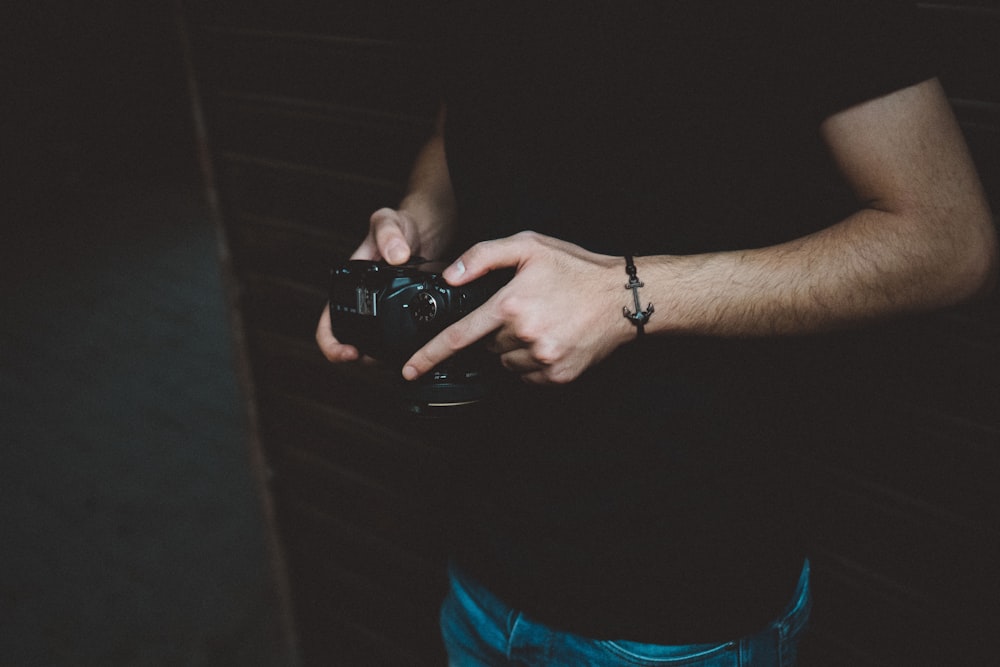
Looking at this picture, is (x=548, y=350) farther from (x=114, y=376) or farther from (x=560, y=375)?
(x=114, y=376)

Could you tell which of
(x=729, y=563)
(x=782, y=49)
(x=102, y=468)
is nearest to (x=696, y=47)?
(x=782, y=49)

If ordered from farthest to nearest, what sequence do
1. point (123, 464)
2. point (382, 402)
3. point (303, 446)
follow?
point (123, 464), point (303, 446), point (382, 402)

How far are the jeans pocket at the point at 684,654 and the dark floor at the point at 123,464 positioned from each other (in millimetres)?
2014

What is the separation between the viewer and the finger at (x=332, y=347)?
963mm

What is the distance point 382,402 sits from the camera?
6.04 feet

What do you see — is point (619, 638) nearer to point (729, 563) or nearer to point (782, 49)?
point (729, 563)

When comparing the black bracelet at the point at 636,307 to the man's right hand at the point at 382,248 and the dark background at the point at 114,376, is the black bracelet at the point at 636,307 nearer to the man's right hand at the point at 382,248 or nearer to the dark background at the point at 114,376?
the man's right hand at the point at 382,248

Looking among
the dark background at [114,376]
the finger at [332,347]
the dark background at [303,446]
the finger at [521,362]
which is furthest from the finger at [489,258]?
the dark background at [114,376]

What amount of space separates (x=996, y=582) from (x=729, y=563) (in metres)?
0.55

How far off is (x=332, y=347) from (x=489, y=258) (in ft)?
0.95

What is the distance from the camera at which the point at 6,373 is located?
4.34m

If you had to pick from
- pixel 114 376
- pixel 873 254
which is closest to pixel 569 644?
pixel 873 254

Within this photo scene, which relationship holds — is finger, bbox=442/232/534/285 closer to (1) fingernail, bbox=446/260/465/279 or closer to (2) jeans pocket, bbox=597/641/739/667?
(1) fingernail, bbox=446/260/465/279

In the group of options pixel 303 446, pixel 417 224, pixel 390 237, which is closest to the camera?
pixel 390 237
